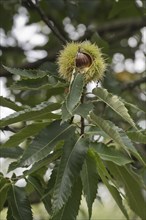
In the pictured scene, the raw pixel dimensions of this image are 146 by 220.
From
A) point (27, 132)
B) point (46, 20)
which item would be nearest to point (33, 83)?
point (27, 132)

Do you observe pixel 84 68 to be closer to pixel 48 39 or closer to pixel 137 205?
pixel 137 205

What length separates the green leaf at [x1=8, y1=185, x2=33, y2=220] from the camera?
5.42 feet

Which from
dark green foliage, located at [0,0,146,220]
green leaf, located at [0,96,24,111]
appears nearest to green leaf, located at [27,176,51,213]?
dark green foliage, located at [0,0,146,220]

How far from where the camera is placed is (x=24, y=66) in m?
2.60

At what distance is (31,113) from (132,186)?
46 cm

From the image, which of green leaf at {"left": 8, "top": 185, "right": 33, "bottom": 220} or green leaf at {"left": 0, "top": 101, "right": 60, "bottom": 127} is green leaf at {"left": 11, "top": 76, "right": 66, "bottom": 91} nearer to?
green leaf at {"left": 0, "top": 101, "right": 60, "bottom": 127}

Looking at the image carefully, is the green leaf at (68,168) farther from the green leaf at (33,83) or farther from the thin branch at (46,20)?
the thin branch at (46,20)

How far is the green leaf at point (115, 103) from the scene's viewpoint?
1.40m

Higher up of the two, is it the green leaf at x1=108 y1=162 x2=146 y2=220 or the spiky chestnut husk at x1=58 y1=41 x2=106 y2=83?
the spiky chestnut husk at x1=58 y1=41 x2=106 y2=83

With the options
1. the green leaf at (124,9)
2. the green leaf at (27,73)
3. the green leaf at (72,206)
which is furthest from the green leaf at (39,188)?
the green leaf at (124,9)

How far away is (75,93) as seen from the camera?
55.9 inches

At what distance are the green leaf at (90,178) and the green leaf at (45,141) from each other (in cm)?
9

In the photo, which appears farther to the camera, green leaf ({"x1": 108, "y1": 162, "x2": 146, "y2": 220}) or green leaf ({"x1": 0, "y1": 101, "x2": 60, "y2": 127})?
green leaf ({"x1": 108, "y1": 162, "x2": 146, "y2": 220})

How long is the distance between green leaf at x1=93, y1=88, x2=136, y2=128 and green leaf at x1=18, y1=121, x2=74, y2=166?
0.15 m
